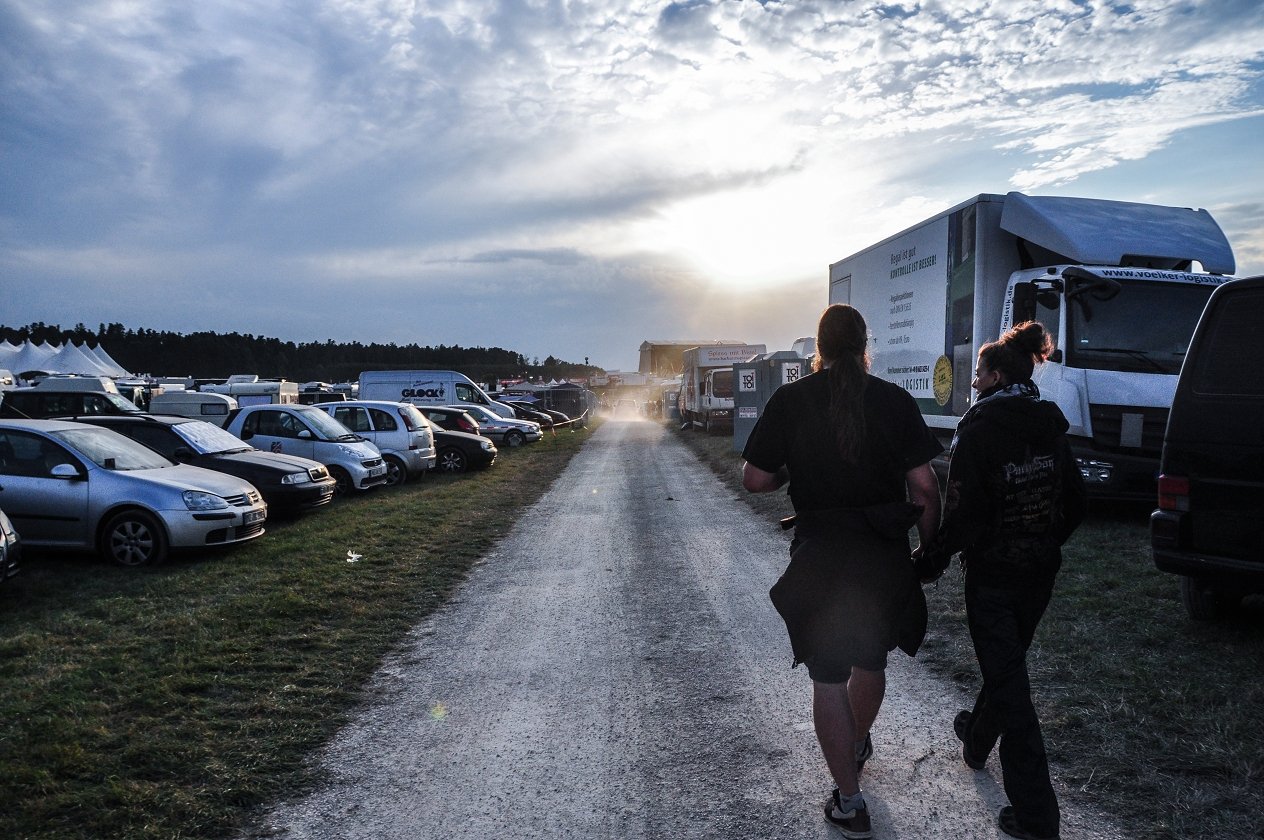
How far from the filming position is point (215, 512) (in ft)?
29.0

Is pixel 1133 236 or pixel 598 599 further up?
pixel 1133 236

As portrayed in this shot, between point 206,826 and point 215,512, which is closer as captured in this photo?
point 206,826

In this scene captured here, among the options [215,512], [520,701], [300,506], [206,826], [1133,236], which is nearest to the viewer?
[206,826]

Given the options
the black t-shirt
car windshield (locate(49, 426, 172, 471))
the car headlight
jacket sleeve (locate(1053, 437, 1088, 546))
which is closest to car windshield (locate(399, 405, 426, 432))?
car windshield (locate(49, 426, 172, 471))

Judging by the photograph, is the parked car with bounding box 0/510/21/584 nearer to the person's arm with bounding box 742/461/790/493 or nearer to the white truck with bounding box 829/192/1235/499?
the person's arm with bounding box 742/461/790/493

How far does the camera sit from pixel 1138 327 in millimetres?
9523

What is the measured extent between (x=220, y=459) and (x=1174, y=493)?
1099 centimetres

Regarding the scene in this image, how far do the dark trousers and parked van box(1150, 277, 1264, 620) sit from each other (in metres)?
2.34

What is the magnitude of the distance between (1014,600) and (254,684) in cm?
425

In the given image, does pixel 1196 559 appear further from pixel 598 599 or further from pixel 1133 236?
pixel 1133 236

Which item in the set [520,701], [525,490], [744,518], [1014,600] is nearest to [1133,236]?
[744,518]

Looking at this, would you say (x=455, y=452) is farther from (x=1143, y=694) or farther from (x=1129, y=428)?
(x=1143, y=694)

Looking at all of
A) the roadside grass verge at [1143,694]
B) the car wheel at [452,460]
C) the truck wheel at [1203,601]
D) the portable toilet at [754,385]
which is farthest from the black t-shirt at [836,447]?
the car wheel at [452,460]

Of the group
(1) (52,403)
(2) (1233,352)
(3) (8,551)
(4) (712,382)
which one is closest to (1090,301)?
(2) (1233,352)
